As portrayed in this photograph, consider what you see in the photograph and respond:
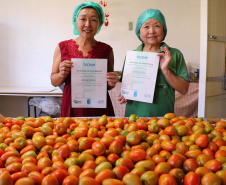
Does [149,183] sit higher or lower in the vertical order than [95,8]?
lower

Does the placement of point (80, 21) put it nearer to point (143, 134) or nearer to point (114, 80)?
point (114, 80)

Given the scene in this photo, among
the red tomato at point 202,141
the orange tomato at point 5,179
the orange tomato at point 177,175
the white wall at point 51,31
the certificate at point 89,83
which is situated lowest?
the orange tomato at point 177,175

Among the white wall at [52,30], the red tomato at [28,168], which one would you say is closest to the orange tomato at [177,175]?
the red tomato at [28,168]

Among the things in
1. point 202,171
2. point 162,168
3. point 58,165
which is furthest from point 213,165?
point 58,165

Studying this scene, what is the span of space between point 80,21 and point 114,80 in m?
0.48

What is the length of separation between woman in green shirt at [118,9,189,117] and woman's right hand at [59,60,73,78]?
415 millimetres

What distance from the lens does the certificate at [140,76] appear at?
1631mm

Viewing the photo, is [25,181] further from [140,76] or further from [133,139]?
[140,76]

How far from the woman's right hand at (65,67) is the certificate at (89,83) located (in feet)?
0.10

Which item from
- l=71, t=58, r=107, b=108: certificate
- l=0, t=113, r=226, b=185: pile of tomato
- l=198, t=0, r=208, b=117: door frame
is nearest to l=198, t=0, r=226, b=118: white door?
l=198, t=0, r=208, b=117: door frame

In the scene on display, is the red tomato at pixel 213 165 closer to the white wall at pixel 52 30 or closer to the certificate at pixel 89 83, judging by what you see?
the certificate at pixel 89 83

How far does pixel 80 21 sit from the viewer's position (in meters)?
1.71

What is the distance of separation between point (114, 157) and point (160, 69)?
946 millimetres

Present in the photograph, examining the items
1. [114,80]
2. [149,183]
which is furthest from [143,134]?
[114,80]
